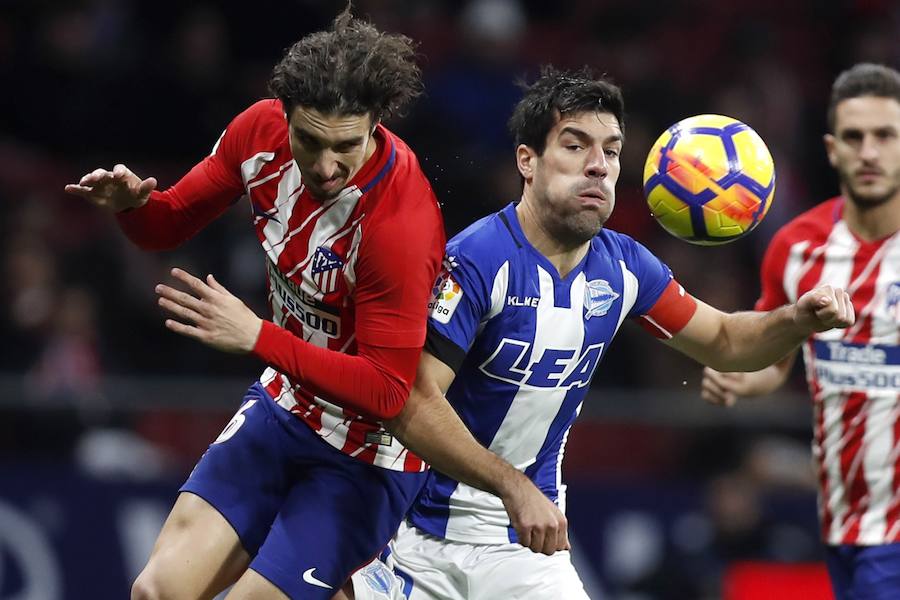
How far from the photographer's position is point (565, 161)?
4.90 metres

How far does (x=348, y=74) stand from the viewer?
4.60 meters

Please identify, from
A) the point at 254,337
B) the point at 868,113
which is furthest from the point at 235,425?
Result: the point at 868,113

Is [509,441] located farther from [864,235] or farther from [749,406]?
[749,406]

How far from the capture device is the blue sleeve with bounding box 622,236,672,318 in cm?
520

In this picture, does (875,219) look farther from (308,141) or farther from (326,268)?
(308,141)

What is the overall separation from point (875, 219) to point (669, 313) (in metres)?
1.30

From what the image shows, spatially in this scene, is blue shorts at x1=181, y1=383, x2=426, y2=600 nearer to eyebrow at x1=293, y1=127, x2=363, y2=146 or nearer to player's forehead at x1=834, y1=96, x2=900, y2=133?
eyebrow at x1=293, y1=127, x2=363, y2=146

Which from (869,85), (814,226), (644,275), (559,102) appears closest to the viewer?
(559,102)

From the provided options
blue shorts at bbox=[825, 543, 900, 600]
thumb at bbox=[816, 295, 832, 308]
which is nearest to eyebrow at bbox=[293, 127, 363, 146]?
thumb at bbox=[816, 295, 832, 308]

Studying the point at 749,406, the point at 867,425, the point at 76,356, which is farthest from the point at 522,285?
the point at 76,356

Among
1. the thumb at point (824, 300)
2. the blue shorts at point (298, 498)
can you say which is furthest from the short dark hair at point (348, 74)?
the thumb at point (824, 300)

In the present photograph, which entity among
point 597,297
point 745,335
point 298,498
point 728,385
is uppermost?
point 597,297

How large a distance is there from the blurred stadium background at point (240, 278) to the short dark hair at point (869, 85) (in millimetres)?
1185

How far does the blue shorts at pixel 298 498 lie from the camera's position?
15.8 ft
